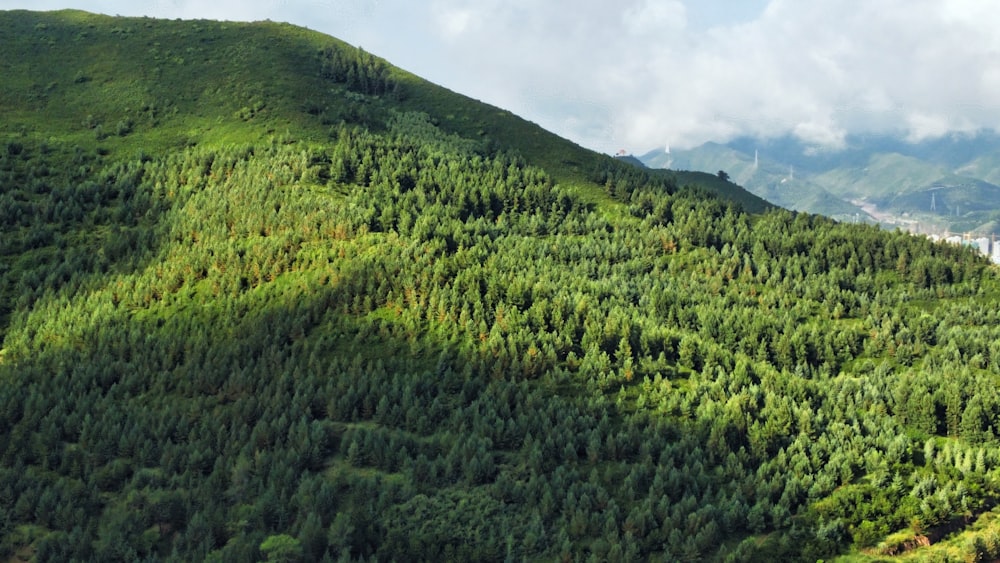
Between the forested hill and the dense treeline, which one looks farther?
the forested hill

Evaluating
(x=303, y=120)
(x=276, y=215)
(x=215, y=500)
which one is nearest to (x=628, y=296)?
(x=276, y=215)

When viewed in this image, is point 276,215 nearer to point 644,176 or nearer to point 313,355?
point 313,355

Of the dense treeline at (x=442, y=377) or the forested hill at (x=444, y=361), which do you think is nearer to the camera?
the dense treeline at (x=442, y=377)

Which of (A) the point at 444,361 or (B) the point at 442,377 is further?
(A) the point at 444,361
